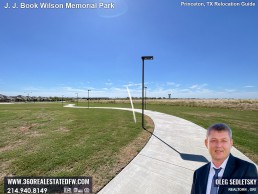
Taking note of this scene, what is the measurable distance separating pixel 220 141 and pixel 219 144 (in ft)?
0.09

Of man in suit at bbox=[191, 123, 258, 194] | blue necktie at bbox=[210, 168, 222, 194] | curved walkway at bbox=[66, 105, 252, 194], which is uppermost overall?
man in suit at bbox=[191, 123, 258, 194]

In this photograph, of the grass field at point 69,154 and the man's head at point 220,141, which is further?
Result: the grass field at point 69,154

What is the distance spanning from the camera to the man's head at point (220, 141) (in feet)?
4.74

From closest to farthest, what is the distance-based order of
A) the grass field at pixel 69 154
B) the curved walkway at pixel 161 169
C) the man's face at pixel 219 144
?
the man's face at pixel 219 144, the curved walkway at pixel 161 169, the grass field at pixel 69 154

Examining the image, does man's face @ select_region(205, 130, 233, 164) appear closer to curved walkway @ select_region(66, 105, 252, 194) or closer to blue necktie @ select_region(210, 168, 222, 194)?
blue necktie @ select_region(210, 168, 222, 194)

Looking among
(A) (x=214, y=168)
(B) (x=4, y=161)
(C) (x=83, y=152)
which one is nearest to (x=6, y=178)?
(B) (x=4, y=161)

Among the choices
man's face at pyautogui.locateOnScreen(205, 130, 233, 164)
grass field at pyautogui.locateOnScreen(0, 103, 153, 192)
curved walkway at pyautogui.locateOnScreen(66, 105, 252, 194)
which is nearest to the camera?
man's face at pyautogui.locateOnScreen(205, 130, 233, 164)

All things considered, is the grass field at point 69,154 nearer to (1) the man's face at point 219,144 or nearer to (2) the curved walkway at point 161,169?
(2) the curved walkway at point 161,169

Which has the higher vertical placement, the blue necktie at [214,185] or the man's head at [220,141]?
the man's head at [220,141]

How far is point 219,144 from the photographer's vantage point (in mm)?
1440

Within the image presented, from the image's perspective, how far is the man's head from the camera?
56.9 inches

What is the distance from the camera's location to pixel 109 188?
155 inches

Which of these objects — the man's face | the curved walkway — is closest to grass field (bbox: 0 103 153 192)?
the curved walkway

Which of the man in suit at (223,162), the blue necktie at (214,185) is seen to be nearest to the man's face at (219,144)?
the man in suit at (223,162)
